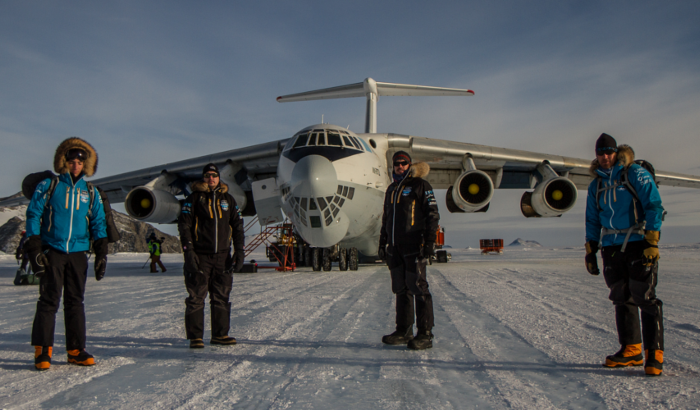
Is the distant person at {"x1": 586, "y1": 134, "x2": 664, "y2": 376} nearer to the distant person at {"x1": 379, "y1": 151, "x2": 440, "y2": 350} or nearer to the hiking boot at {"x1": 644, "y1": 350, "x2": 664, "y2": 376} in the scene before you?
the hiking boot at {"x1": 644, "y1": 350, "x2": 664, "y2": 376}

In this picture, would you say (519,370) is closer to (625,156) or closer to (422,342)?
(422,342)

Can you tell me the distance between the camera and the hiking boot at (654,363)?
220 centimetres

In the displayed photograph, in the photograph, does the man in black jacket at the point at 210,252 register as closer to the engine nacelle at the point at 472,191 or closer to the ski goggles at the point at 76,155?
the ski goggles at the point at 76,155

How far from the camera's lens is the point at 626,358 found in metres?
2.35

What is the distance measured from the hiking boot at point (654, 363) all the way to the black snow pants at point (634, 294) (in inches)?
1.1

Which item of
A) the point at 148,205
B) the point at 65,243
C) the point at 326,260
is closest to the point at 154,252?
the point at 148,205

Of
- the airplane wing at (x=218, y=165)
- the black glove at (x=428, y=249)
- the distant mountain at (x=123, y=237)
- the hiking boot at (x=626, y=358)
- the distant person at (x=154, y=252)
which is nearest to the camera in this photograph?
the hiking boot at (x=626, y=358)

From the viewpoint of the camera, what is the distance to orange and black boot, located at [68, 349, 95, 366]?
2461mm

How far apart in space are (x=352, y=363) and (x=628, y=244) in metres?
1.81

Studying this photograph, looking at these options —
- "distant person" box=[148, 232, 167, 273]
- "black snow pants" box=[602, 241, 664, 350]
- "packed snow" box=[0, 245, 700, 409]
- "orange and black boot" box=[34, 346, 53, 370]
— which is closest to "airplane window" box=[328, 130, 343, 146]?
"packed snow" box=[0, 245, 700, 409]

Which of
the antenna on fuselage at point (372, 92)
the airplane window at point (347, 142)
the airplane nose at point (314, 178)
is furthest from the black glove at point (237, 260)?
the antenna on fuselage at point (372, 92)

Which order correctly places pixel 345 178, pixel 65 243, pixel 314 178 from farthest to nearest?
pixel 345 178 < pixel 314 178 < pixel 65 243

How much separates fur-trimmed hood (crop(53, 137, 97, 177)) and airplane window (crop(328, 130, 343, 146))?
451 centimetres

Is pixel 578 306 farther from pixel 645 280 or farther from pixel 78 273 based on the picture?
pixel 78 273
